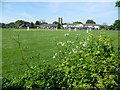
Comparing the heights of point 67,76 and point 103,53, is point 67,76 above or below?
below

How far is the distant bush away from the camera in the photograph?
2.54 meters

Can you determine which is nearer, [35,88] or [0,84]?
[35,88]

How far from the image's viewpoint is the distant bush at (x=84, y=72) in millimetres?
2539

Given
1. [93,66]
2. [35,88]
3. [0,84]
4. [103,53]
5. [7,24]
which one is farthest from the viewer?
[7,24]

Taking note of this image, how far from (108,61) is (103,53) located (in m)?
0.21

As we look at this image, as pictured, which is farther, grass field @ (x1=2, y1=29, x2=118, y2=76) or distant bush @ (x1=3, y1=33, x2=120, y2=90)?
grass field @ (x1=2, y1=29, x2=118, y2=76)

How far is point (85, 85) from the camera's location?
2533 mm

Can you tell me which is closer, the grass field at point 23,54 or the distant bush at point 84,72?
the distant bush at point 84,72

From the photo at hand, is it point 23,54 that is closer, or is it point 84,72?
point 84,72

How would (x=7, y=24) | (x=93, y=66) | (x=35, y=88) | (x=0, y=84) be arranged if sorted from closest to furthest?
(x=93, y=66)
(x=35, y=88)
(x=0, y=84)
(x=7, y=24)

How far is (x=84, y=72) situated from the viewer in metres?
2.59

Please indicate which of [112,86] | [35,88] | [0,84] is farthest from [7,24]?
[112,86]

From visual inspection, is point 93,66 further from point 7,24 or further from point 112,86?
point 7,24

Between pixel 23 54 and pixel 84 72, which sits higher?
pixel 84 72
